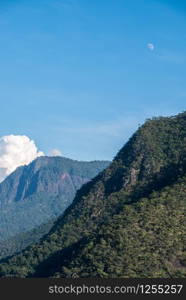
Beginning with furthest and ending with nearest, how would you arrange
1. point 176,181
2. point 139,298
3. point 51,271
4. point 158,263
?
point 176,181
point 51,271
point 158,263
point 139,298

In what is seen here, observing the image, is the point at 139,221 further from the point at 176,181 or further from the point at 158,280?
the point at 158,280

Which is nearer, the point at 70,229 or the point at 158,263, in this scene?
the point at 158,263

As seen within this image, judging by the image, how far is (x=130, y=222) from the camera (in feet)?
370

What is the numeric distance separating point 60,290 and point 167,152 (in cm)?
10651

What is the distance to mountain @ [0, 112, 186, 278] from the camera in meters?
101

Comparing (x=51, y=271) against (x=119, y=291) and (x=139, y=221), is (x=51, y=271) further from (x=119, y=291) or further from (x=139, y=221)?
(x=119, y=291)

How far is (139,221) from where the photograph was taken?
113250 millimetres

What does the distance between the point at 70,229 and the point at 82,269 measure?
178 ft

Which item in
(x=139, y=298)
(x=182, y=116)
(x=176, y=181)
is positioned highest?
(x=182, y=116)

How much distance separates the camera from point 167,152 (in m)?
165

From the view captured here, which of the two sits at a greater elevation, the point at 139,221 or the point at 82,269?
the point at 139,221

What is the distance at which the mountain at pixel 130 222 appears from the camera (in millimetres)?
100750

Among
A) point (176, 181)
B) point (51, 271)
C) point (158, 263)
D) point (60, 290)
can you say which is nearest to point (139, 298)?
point (60, 290)

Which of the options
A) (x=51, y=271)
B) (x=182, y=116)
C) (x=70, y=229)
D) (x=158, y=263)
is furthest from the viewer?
(x=182, y=116)
